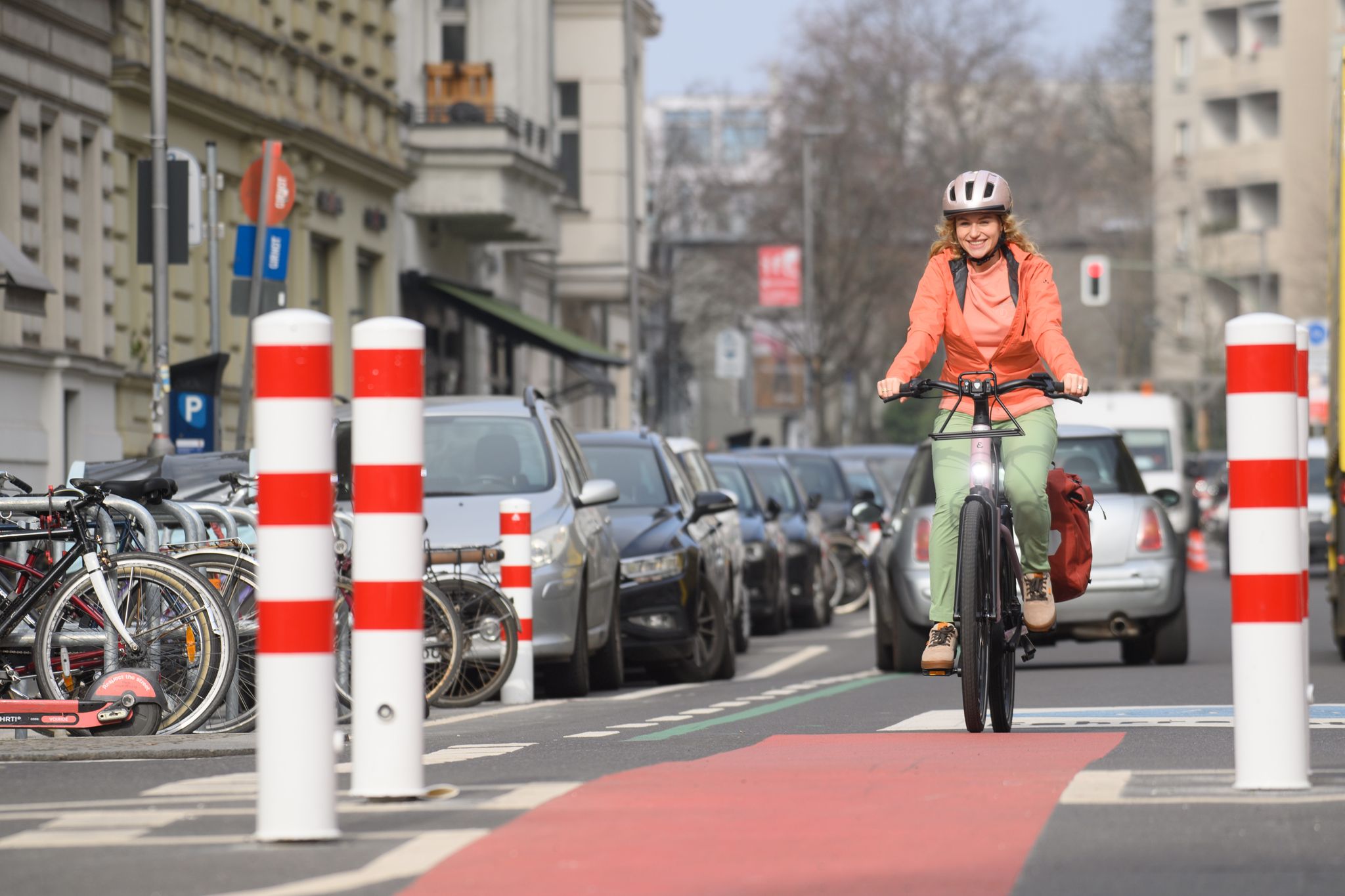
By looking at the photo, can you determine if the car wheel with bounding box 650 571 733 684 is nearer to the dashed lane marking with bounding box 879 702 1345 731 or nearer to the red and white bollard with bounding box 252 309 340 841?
the dashed lane marking with bounding box 879 702 1345 731

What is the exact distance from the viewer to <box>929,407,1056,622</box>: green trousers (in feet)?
32.2

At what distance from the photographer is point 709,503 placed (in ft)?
57.6

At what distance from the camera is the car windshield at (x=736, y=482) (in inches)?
997

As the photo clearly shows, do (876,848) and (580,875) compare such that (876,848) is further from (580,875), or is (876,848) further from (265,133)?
(265,133)

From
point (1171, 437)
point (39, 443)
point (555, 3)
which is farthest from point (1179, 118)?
point (39, 443)

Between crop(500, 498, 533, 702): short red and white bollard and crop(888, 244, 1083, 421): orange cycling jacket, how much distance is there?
14.5 ft

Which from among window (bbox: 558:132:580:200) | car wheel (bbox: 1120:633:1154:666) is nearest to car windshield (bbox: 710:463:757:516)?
car wheel (bbox: 1120:633:1154:666)

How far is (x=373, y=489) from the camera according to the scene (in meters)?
7.16

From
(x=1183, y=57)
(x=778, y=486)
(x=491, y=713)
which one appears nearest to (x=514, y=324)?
(x=778, y=486)

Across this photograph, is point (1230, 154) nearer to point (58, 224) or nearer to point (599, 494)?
point (58, 224)

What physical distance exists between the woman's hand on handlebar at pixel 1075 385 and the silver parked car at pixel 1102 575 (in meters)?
7.40

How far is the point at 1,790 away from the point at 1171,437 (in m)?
28.4

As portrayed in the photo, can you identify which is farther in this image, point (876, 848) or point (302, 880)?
point (876, 848)

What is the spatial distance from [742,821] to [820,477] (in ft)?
85.6
